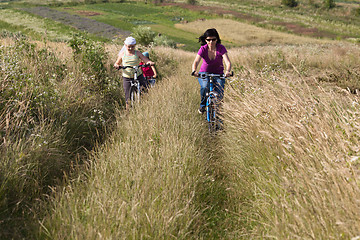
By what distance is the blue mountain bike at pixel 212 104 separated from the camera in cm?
602

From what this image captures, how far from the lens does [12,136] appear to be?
3943 mm

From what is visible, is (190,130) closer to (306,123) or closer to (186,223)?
(306,123)

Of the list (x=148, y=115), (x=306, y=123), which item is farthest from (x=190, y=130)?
(x=306, y=123)

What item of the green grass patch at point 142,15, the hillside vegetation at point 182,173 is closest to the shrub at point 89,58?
the hillside vegetation at point 182,173

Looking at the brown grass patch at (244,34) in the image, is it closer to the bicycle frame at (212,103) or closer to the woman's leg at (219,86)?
Result: the woman's leg at (219,86)

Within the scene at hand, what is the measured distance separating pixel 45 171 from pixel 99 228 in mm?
1793

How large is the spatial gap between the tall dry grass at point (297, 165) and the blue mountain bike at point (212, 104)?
42cm

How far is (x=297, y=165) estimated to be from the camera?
10.3 feet

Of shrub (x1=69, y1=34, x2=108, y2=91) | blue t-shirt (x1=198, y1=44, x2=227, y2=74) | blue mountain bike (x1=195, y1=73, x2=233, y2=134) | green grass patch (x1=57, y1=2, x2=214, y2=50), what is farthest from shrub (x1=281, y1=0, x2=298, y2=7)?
blue mountain bike (x1=195, y1=73, x2=233, y2=134)

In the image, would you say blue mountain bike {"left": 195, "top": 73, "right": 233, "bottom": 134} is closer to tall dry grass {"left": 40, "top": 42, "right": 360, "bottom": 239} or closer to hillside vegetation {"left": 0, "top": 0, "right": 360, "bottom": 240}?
hillside vegetation {"left": 0, "top": 0, "right": 360, "bottom": 240}

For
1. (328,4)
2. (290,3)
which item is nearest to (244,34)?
(328,4)

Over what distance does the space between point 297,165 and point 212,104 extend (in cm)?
330

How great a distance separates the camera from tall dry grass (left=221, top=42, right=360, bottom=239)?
2297mm

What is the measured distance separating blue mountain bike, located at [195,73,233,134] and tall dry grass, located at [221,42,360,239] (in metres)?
0.42
